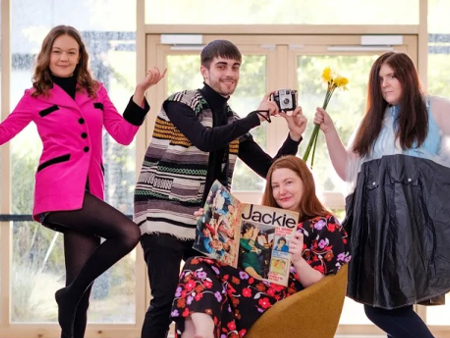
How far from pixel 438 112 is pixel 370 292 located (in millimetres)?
809

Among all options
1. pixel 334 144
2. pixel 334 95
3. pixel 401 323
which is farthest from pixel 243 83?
pixel 401 323

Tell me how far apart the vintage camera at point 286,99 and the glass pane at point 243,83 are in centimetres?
147

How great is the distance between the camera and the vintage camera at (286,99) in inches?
135

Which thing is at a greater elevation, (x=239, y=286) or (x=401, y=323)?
(x=239, y=286)

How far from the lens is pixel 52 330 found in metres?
4.90

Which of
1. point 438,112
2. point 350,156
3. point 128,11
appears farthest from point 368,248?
point 128,11

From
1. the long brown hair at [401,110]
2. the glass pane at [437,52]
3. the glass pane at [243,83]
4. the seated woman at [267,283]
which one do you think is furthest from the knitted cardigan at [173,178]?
the glass pane at [437,52]

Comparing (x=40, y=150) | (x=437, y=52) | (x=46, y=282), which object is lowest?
(x=46, y=282)

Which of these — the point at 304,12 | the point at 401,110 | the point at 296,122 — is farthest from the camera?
the point at 304,12

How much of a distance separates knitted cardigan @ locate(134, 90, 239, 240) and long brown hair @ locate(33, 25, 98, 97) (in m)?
0.38

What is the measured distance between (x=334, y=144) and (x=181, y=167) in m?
0.74

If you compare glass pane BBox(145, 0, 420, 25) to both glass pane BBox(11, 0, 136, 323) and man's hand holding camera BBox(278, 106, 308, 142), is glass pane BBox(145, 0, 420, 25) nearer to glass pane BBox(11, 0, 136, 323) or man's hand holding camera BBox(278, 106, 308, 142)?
glass pane BBox(11, 0, 136, 323)

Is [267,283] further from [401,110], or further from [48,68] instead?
[48,68]

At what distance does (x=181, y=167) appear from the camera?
333cm
